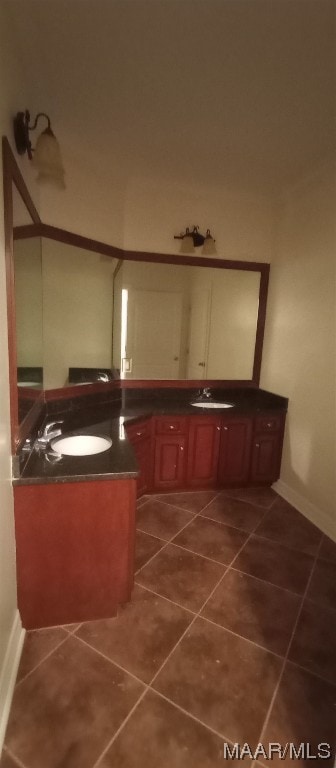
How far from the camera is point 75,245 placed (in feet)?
8.70

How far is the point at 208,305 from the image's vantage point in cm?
358

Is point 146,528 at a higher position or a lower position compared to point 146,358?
lower

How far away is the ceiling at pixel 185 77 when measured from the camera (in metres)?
1.44

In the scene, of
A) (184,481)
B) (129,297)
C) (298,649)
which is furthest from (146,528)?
(129,297)

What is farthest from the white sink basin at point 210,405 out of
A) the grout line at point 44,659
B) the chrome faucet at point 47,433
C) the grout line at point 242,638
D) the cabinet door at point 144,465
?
the grout line at point 44,659

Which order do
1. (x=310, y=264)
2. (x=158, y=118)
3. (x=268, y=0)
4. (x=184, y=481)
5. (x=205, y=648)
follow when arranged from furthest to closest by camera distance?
(x=184, y=481) < (x=310, y=264) < (x=158, y=118) < (x=205, y=648) < (x=268, y=0)

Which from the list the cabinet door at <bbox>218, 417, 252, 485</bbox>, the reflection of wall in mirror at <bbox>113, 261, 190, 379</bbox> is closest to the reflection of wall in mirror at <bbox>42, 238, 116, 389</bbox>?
the reflection of wall in mirror at <bbox>113, 261, 190, 379</bbox>

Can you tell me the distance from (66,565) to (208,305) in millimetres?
2732

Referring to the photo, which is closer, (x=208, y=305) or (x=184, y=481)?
(x=184, y=481)

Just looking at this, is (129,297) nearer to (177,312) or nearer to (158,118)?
(177,312)

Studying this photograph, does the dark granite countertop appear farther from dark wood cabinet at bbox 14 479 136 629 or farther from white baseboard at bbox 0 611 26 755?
white baseboard at bbox 0 611 26 755

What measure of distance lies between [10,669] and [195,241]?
3213mm

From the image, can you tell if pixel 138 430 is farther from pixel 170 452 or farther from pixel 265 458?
pixel 265 458

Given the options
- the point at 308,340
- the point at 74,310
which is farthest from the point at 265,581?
the point at 74,310
